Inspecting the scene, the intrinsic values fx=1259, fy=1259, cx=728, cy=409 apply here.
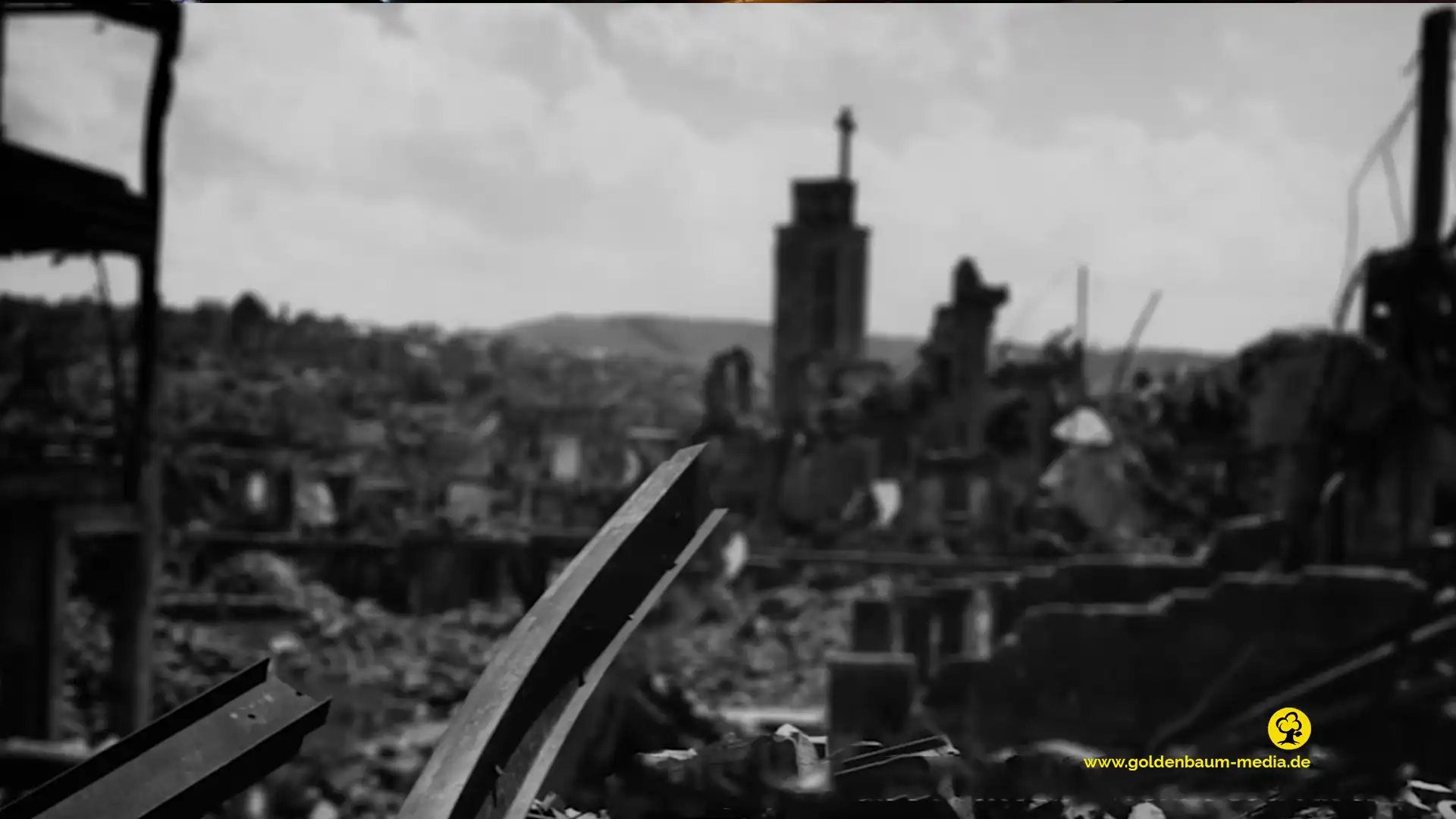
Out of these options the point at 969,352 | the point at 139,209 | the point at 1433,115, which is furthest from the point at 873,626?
the point at 969,352

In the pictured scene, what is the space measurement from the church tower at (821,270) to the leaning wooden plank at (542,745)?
138ft

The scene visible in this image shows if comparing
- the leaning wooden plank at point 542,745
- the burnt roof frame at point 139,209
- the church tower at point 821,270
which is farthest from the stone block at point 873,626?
the church tower at point 821,270

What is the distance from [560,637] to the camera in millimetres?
2143

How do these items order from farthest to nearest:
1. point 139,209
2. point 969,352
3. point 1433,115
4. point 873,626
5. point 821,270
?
point 821,270 → point 969,352 → point 1433,115 → point 873,626 → point 139,209

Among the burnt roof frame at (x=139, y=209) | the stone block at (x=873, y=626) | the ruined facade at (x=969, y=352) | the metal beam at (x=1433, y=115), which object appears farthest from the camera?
the ruined facade at (x=969, y=352)

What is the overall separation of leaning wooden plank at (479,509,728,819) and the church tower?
41919mm

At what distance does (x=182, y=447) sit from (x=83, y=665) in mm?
23352

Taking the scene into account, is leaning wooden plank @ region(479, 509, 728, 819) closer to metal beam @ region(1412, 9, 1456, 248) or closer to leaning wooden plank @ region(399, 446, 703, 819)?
leaning wooden plank @ region(399, 446, 703, 819)

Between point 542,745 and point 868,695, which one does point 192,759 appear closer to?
point 542,745

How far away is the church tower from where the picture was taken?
45.0 m

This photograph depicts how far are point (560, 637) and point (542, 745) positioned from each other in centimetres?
19

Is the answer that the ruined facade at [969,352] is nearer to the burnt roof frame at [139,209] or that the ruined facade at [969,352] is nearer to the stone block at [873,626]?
the stone block at [873,626]

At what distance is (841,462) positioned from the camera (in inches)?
1346

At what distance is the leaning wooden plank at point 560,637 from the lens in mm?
1870
